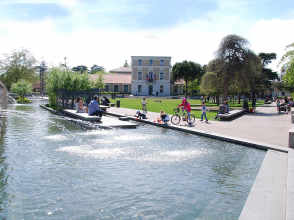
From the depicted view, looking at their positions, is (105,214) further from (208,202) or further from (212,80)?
(212,80)

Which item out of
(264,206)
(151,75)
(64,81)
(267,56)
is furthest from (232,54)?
(267,56)

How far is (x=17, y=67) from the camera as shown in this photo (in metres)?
62.4

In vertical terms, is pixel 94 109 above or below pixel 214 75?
below

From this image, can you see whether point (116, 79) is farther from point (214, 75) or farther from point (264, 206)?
point (264, 206)

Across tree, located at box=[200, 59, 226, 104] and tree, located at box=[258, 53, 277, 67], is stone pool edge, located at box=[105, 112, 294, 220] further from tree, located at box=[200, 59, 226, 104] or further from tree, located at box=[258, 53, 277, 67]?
tree, located at box=[258, 53, 277, 67]

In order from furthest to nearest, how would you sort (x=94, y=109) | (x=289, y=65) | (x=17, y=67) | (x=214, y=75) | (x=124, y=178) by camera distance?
(x=17, y=67) < (x=214, y=75) < (x=289, y=65) < (x=94, y=109) < (x=124, y=178)

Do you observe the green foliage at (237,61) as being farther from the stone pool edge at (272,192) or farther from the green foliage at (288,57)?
the stone pool edge at (272,192)

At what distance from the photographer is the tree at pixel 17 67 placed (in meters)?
61.7

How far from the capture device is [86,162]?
7312mm

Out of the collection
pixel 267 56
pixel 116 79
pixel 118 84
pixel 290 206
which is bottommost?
pixel 290 206

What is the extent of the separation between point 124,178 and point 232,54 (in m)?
25.6

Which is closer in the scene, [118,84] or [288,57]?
[288,57]

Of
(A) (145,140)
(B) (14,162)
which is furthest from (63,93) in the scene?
(B) (14,162)

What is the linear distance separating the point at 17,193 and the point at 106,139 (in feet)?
18.2
